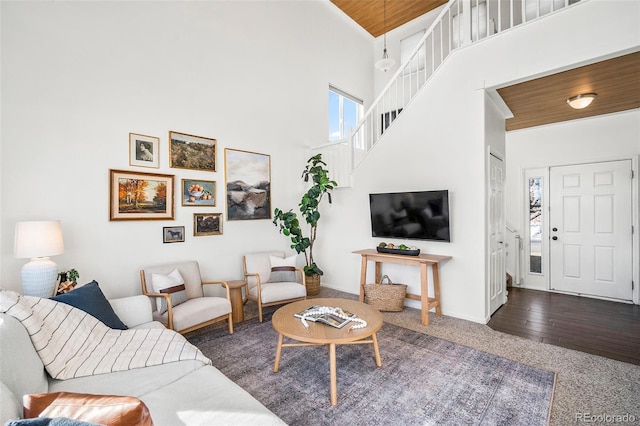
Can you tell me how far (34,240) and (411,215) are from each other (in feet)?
13.1

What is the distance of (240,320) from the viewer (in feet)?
12.0

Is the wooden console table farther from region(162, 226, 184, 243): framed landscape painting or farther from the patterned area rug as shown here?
region(162, 226, 184, 243): framed landscape painting

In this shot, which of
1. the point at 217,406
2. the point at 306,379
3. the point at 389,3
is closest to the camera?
the point at 217,406

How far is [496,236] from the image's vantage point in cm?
404

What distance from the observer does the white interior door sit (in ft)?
12.6

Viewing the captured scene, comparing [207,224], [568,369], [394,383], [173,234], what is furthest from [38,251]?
[568,369]

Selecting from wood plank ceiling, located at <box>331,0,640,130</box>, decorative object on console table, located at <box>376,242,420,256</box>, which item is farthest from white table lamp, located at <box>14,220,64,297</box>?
wood plank ceiling, located at <box>331,0,640,130</box>

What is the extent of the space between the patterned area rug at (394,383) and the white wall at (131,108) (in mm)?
1450

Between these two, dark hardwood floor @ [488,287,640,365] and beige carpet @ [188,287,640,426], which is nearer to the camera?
beige carpet @ [188,287,640,426]

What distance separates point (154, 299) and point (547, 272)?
5971 mm

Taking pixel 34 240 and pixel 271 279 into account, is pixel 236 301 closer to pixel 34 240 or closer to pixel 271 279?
Result: pixel 271 279

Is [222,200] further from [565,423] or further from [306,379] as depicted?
[565,423]

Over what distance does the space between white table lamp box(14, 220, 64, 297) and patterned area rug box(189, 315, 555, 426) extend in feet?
4.78

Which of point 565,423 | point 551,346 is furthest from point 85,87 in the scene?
point 551,346
